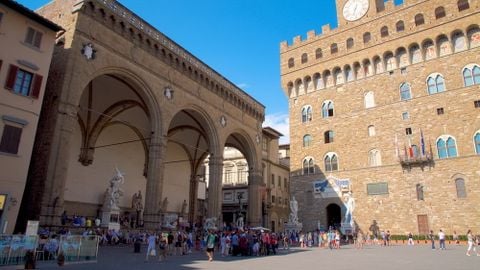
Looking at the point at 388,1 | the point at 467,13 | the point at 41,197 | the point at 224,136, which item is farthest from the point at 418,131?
the point at 41,197

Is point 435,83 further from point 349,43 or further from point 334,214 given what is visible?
point 334,214

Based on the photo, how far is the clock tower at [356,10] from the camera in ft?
112

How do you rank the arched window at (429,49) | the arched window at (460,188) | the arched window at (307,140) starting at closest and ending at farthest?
the arched window at (460,188) < the arched window at (429,49) < the arched window at (307,140)

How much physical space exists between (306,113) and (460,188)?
15.9 meters

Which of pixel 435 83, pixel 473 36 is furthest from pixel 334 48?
pixel 473 36

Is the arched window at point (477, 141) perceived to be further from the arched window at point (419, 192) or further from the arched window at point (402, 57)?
the arched window at point (402, 57)

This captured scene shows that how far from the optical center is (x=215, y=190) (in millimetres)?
26344

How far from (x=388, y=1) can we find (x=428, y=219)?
2045 centimetres

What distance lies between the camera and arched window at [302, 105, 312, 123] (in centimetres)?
3673

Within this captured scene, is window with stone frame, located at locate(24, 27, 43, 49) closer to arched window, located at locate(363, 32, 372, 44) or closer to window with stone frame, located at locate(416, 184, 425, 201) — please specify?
window with stone frame, located at locate(416, 184, 425, 201)

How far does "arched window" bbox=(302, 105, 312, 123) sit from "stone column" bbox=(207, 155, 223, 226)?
13321mm

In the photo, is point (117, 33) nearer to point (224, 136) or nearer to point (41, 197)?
point (41, 197)

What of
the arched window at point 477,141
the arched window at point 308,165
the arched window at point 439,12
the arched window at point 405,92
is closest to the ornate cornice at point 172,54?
the arched window at point 308,165

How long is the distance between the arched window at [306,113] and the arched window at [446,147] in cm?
1254
